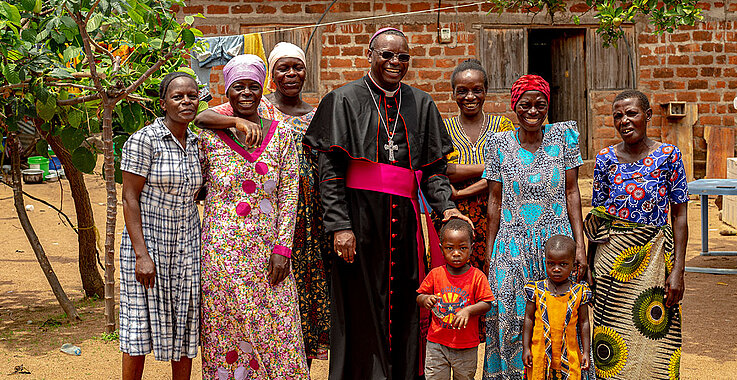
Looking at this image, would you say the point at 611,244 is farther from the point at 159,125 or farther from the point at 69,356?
the point at 69,356

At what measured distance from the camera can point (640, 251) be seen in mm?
3643

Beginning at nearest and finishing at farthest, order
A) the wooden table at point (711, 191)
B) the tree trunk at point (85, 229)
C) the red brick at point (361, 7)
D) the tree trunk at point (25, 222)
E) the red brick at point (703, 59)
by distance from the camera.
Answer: the tree trunk at point (25, 222), the tree trunk at point (85, 229), the wooden table at point (711, 191), the red brick at point (361, 7), the red brick at point (703, 59)

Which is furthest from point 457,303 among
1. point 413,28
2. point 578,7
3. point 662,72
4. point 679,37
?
point 679,37

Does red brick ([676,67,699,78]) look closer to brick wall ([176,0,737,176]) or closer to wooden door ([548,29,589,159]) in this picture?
brick wall ([176,0,737,176])

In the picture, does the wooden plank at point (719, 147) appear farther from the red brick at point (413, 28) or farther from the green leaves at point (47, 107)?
the green leaves at point (47, 107)

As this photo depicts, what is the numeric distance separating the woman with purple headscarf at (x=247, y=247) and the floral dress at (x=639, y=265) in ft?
5.05

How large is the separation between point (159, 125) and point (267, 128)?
50 cm

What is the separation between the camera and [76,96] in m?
5.13

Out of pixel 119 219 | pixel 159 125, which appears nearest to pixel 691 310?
pixel 159 125

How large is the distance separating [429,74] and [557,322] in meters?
8.05

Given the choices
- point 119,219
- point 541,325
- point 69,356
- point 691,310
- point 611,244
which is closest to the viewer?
point 541,325

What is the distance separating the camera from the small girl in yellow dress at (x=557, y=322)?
11.2 ft

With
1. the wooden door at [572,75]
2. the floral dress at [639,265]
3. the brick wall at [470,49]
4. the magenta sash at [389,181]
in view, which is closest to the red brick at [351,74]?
the brick wall at [470,49]

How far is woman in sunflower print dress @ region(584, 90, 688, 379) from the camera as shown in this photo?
361 centimetres
